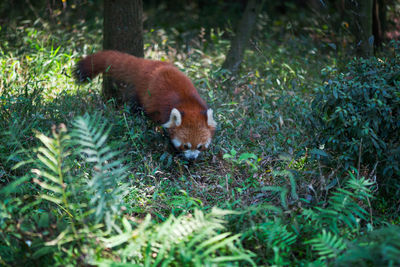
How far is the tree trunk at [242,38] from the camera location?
6391 millimetres

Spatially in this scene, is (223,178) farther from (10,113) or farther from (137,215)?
(10,113)

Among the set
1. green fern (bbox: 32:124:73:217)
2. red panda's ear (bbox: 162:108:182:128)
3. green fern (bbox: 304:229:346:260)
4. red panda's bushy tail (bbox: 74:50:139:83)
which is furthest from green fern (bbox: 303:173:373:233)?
red panda's bushy tail (bbox: 74:50:139:83)

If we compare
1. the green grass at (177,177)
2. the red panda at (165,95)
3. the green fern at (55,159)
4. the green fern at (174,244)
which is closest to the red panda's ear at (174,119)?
the red panda at (165,95)

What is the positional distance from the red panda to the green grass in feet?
0.69

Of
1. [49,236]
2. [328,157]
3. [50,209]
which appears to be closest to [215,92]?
[328,157]

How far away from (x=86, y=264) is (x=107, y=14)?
4.20 metres

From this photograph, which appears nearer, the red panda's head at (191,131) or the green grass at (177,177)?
the green grass at (177,177)

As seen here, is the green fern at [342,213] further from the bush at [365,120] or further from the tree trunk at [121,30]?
the tree trunk at [121,30]

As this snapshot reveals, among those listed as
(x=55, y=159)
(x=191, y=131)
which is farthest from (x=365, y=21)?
(x=55, y=159)

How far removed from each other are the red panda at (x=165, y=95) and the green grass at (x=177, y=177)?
0.69ft

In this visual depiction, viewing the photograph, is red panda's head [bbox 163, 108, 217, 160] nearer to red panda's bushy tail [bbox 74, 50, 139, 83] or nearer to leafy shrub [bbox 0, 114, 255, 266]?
red panda's bushy tail [bbox 74, 50, 139, 83]

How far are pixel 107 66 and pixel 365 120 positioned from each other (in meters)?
3.50

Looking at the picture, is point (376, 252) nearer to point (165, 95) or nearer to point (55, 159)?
point (55, 159)

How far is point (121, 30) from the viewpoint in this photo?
5.54m
